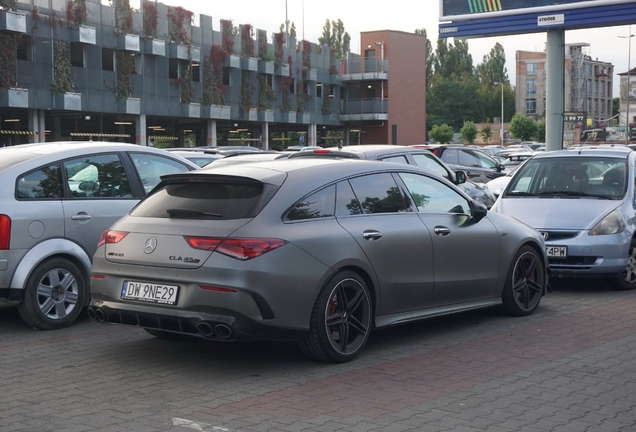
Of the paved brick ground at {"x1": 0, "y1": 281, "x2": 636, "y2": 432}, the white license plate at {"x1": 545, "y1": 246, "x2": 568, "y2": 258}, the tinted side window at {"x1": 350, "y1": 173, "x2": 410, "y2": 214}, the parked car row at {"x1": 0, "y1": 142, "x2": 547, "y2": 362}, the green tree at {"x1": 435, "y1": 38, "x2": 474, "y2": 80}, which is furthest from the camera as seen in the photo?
the green tree at {"x1": 435, "y1": 38, "x2": 474, "y2": 80}

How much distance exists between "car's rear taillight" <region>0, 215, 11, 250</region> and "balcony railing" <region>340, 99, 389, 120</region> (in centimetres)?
6744

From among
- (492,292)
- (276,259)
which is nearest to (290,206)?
(276,259)

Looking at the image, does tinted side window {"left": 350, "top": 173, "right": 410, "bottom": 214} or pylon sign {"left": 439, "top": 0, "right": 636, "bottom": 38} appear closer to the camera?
tinted side window {"left": 350, "top": 173, "right": 410, "bottom": 214}

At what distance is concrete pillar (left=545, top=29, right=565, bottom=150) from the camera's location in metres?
28.1

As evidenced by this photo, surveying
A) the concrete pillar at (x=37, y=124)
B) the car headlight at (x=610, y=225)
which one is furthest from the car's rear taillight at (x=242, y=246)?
the concrete pillar at (x=37, y=124)

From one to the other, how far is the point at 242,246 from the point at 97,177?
3066mm

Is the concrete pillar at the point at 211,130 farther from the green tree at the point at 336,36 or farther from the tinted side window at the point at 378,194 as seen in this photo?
the green tree at the point at 336,36

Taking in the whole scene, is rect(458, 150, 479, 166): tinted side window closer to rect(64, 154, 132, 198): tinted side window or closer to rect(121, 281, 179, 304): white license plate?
rect(64, 154, 132, 198): tinted side window

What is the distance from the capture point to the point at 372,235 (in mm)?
7016

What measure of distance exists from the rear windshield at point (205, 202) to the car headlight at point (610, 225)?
207 inches

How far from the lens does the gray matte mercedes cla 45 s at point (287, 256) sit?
624 centimetres

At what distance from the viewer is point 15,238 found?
7875 millimetres

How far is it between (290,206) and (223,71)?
2177 inches

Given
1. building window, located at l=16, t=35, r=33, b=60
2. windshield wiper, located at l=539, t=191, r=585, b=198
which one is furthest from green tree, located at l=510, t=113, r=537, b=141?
windshield wiper, located at l=539, t=191, r=585, b=198
